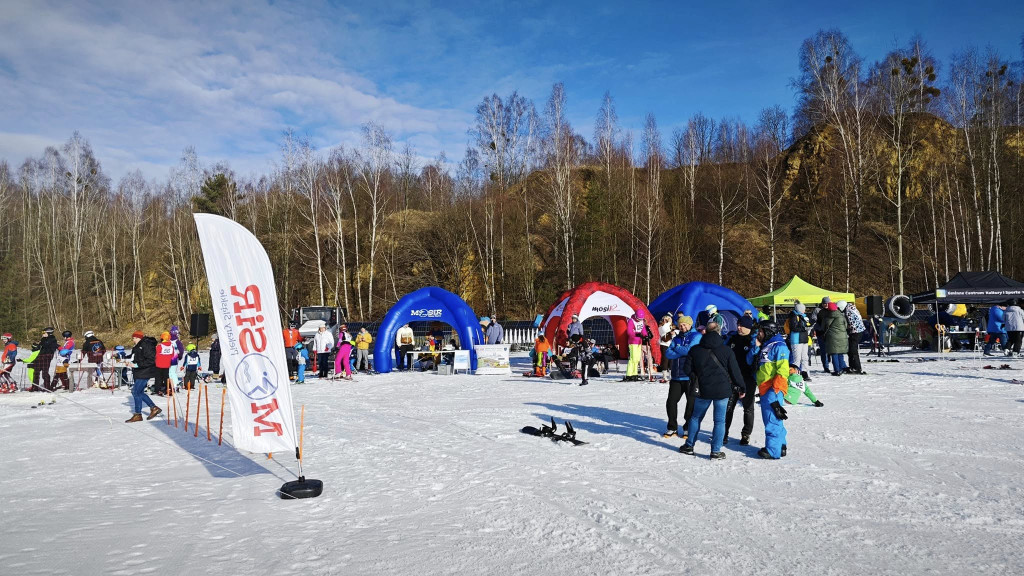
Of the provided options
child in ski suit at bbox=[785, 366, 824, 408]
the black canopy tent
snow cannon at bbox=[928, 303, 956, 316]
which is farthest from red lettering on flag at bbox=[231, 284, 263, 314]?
snow cannon at bbox=[928, 303, 956, 316]

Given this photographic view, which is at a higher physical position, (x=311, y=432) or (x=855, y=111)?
(x=855, y=111)

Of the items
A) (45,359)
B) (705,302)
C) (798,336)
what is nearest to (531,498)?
(798,336)

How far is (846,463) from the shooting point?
679 centimetres

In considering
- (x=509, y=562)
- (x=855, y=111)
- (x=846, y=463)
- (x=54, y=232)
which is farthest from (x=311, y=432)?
(x=54, y=232)

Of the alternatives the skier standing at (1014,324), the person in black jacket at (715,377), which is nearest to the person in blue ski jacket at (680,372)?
the person in black jacket at (715,377)

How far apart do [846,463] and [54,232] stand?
5620 centimetres

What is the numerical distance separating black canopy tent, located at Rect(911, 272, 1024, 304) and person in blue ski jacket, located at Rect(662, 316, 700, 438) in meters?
16.8

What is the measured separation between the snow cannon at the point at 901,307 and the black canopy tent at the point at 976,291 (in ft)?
1.18

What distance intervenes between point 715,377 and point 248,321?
5.02 m

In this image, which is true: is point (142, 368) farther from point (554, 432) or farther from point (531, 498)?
point (531, 498)

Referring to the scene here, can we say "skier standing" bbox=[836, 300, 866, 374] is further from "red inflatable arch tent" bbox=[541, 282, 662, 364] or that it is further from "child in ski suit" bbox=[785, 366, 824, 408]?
"red inflatable arch tent" bbox=[541, 282, 662, 364]

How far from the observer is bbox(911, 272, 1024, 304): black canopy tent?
2086 cm

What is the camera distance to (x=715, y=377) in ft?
23.3

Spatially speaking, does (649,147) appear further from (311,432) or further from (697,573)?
(697,573)
